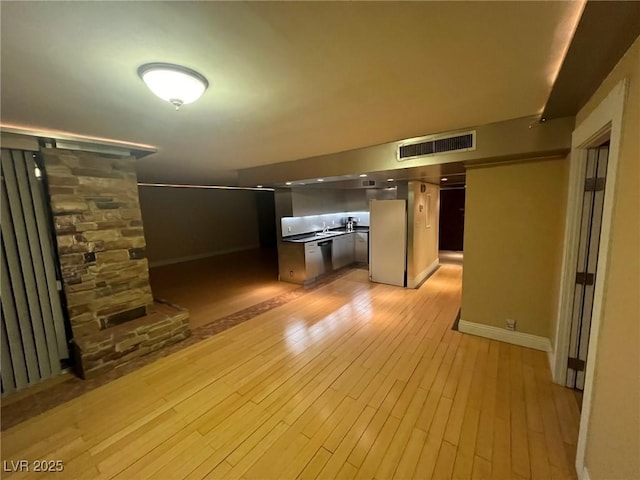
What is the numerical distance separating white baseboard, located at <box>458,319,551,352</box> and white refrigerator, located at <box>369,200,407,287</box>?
1.85m

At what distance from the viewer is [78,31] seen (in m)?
1.06

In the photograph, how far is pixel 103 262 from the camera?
285 cm

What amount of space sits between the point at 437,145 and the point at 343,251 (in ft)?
12.9

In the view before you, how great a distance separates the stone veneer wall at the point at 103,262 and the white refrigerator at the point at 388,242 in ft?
11.7

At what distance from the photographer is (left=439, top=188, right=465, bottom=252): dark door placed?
8.08m

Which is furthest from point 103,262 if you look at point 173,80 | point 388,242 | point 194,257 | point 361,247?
point 194,257

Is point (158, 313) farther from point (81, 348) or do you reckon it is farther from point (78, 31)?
point (78, 31)

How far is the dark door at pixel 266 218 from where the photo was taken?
9.90 metres

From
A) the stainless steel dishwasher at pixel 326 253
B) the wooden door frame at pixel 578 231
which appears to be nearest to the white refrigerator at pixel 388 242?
the stainless steel dishwasher at pixel 326 253

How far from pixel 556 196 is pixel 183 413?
3.98 meters

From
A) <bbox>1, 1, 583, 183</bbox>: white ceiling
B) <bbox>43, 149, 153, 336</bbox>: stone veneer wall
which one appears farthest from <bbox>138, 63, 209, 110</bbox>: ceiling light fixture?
<bbox>43, 149, 153, 336</bbox>: stone veneer wall

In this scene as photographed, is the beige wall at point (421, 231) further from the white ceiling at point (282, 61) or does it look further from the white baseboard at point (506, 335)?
the white ceiling at point (282, 61)

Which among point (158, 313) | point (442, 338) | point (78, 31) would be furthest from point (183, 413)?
point (442, 338)

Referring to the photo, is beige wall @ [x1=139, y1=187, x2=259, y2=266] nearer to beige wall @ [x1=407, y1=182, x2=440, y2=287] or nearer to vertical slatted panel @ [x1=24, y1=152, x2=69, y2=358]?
vertical slatted panel @ [x1=24, y1=152, x2=69, y2=358]
